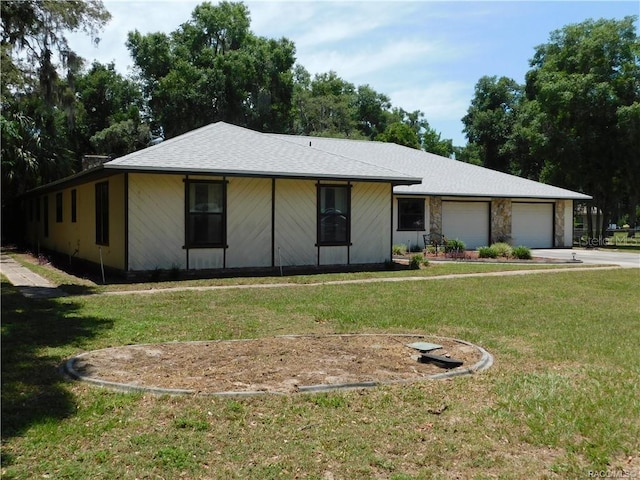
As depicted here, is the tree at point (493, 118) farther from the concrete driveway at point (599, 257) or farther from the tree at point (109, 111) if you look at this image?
the tree at point (109, 111)

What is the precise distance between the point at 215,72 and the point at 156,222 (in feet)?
98.8

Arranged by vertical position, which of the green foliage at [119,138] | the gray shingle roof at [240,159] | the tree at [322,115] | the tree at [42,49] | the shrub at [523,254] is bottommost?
the shrub at [523,254]

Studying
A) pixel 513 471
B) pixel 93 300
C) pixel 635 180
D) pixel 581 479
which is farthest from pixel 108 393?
pixel 635 180

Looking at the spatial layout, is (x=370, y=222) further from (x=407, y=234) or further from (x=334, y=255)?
(x=407, y=234)

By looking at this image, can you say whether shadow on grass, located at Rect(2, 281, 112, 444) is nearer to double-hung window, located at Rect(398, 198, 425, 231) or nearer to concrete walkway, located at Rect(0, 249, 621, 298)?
concrete walkway, located at Rect(0, 249, 621, 298)

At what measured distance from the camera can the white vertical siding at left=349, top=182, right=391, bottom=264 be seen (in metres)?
16.5

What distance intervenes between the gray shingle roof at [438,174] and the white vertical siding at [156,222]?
1165 cm

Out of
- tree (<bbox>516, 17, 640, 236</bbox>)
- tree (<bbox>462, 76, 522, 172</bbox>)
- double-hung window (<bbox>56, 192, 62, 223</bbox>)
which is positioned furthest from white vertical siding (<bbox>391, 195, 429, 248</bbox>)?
tree (<bbox>462, 76, 522, 172</bbox>)

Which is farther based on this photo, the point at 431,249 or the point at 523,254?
the point at 431,249

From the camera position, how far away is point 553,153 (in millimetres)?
34812

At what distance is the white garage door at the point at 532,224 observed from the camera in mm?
27438

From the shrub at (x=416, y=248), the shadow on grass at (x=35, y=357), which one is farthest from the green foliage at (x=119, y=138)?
the shadow on grass at (x=35, y=357)

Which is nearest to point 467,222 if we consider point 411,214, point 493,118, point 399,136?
point 411,214

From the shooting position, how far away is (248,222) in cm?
1509
